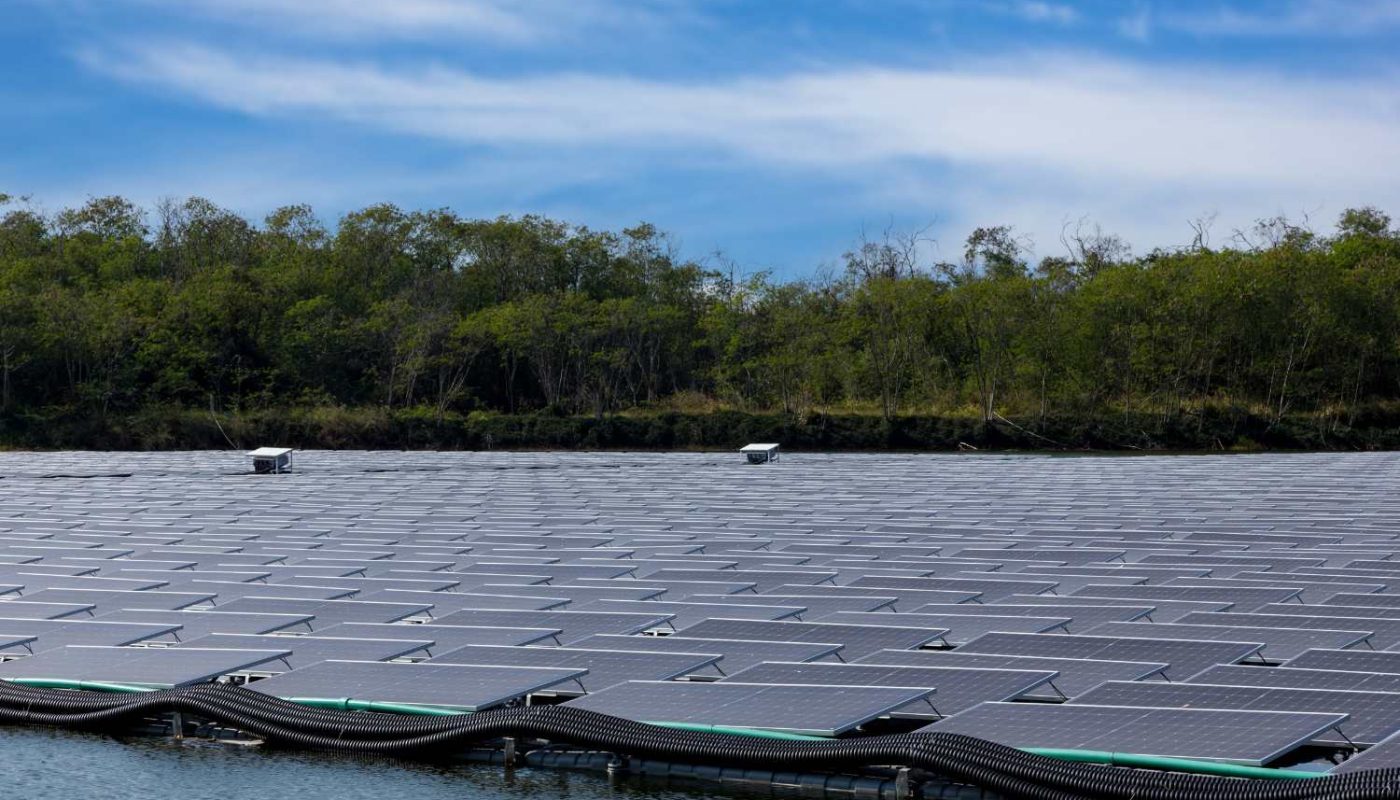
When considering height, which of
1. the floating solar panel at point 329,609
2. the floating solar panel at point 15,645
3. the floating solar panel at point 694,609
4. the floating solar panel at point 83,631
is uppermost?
the floating solar panel at point 694,609

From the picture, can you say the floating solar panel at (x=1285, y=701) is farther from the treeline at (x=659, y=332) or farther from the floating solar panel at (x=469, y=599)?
the treeline at (x=659, y=332)

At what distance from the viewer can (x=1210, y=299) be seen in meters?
49.7

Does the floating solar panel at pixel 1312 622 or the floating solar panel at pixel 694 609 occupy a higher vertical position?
the floating solar panel at pixel 1312 622

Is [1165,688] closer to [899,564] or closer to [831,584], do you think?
[831,584]

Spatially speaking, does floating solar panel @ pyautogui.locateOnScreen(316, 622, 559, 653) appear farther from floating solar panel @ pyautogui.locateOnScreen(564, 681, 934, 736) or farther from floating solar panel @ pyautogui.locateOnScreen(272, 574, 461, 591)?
floating solar panel @ pyautogui.locateOnScreen(272, 574, 461, 591)

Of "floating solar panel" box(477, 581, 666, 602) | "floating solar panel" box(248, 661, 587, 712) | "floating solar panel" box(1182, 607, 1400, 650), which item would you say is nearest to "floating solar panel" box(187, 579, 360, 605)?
"floating solar panel" box(477, 581, 666, 602)

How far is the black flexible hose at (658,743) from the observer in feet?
23.5

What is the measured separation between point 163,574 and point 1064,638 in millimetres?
10116

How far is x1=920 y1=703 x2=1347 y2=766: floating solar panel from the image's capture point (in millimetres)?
7449

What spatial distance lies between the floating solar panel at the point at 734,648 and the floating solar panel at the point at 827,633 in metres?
0.18

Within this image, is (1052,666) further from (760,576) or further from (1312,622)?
(760,576)

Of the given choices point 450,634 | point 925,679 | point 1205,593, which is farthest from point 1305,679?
point 450,634

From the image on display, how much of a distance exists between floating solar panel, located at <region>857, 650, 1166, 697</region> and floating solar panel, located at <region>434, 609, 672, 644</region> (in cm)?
243

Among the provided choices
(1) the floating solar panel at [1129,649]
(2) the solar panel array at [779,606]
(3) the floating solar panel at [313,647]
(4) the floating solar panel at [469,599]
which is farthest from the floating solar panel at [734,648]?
(4) the floating solar panel at [469,599]
